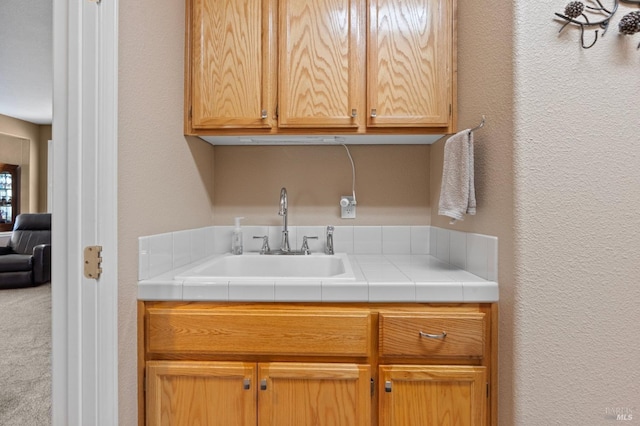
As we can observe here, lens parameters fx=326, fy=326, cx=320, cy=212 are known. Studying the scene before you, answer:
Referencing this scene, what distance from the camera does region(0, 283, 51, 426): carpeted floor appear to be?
1.74 meters

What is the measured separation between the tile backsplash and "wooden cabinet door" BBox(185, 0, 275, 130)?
538 millimetres

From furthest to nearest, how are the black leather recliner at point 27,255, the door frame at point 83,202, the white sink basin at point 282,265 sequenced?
the black leather recliner at point 27,255, the white sink basin at point 282,265, the door frame at point 83,202

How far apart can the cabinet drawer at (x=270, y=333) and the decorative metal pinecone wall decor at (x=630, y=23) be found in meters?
1.14

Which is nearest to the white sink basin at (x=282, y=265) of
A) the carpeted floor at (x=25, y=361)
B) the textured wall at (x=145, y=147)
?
the textured wall at (x=145, y=147)

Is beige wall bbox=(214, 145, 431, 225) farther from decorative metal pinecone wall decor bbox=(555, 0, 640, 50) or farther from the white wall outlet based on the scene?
decorative metal pinecone wall decor bbox=(555, 0, 640, 50)

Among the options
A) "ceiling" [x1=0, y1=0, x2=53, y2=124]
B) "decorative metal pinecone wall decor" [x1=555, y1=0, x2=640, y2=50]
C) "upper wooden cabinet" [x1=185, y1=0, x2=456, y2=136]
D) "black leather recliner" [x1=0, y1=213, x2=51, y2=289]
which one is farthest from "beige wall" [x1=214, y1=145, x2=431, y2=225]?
"black leather recliner" [x1=0, y1=213, x2=51, y2=289]

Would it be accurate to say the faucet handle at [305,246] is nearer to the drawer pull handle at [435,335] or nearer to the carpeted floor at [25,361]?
the drawer pull handle at [435,335]

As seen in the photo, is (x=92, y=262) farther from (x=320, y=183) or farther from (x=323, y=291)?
(x=320, y=183)

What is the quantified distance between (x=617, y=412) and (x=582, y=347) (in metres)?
0.21

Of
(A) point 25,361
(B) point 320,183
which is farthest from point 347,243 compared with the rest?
(A) point 25,361

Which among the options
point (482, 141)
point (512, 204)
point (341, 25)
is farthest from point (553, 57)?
point (341, 25)

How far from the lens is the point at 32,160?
5.34 meters

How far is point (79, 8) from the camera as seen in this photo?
910mm

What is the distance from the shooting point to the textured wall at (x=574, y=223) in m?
0.96
